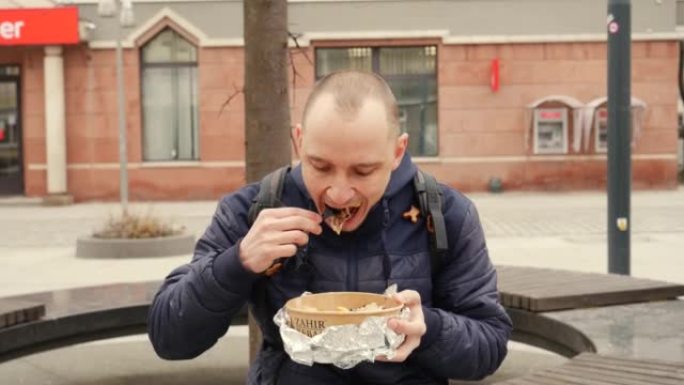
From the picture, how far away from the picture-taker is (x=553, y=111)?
21.1 meters

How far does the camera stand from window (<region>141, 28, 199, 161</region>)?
21.5 metres

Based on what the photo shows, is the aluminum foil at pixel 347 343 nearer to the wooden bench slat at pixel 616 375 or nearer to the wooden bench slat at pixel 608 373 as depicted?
the wooden bench slat at pixel 608 373

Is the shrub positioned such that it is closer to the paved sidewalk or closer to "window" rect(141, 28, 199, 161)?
the paved sidewalk

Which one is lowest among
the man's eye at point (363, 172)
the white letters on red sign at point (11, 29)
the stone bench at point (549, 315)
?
the stone bench at point (549, 315)

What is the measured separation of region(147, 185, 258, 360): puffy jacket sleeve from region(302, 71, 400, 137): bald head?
363mm

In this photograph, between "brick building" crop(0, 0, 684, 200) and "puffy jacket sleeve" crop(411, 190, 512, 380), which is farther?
"brick building" crop(0, 0, 684, 200)

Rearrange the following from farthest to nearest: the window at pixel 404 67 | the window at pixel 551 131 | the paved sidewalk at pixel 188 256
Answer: the window at pixel 404 67 < the window at pixel 551 131 < the paved sidewalk at pixel 188 256

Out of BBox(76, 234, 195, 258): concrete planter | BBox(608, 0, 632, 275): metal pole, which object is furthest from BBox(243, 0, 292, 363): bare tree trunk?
BBox(76, 234, 195, 258): concrete planter

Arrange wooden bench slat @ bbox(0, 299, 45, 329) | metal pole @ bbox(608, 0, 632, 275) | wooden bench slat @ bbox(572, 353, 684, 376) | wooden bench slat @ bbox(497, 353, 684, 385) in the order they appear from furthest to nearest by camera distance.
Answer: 1. metal pole @ bbox(608, 0, 632, 275)
2. wooden bench slat @ bbox(0, 299, 45, 329)
3. wooden bench slat @ bbox(572, 353, 684, 376)
4. wooden bench slat @ bbox(497, 353, 684, 385)

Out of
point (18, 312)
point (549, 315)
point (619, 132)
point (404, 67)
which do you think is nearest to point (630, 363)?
point (549, 315)

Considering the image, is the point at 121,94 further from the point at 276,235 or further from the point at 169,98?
the point at 276,235

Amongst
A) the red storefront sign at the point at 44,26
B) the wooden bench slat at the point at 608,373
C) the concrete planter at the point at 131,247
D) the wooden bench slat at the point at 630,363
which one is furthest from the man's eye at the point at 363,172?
the red storefront sign at the point at 44,26

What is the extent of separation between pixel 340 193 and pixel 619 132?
6153 mm

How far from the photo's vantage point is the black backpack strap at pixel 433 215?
7.38 feet
